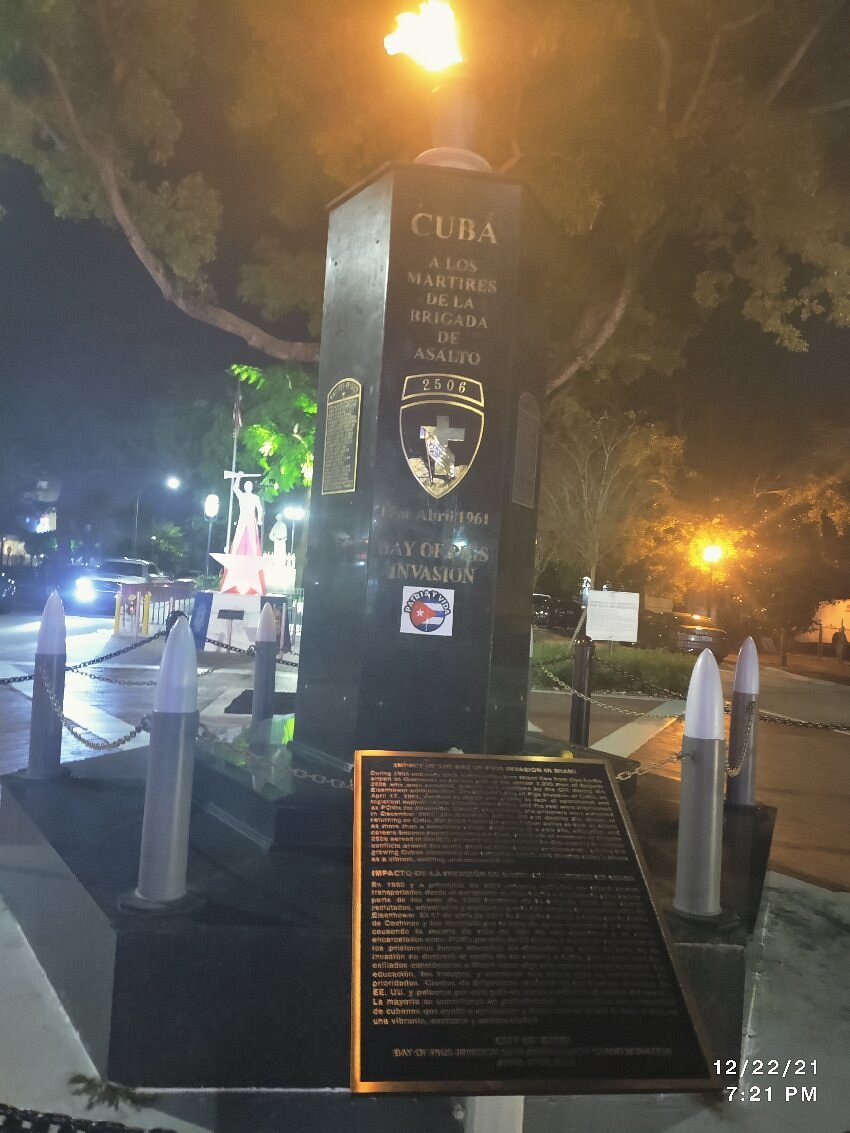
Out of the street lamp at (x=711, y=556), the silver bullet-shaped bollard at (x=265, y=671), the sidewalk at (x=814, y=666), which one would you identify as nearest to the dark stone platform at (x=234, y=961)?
the silver bullet-shaped bollard at (x=265, y=671)

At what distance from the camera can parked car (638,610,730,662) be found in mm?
24969

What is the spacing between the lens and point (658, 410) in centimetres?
2553

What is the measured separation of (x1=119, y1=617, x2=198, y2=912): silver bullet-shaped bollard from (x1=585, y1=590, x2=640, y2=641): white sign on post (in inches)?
353

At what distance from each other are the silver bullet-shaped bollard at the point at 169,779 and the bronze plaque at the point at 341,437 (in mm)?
1679

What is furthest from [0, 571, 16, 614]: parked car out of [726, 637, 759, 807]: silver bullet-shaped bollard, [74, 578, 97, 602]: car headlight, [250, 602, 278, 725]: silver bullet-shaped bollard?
[726, 637, 759, 807]: silver bullet-shaped bollard

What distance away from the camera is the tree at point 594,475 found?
2034cm

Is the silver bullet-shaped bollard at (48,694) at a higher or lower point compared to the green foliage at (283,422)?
lower

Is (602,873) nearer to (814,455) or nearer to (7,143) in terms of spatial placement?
(7,143)

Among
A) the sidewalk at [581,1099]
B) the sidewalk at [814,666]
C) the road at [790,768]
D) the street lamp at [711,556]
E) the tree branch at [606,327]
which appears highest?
the tree branch at [606,327]

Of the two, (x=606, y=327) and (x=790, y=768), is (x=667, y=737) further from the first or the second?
(x=606, y=327)

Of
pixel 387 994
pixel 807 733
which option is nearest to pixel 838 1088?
pixel 387 994

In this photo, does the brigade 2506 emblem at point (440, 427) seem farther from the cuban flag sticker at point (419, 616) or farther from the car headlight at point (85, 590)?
the car headlight at point (85, 590)

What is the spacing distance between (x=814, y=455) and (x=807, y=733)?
64.2 feet

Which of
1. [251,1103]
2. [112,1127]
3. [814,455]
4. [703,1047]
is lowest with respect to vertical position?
[251,1103]
